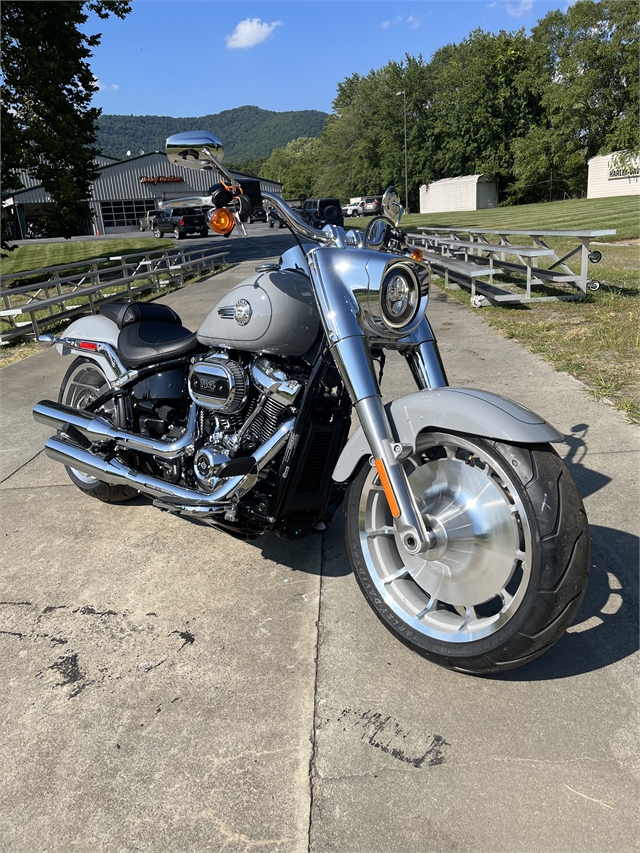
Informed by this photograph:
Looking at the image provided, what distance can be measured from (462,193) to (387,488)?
203ft

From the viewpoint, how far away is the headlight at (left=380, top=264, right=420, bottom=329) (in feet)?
7.80

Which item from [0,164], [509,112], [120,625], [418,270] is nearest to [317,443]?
[418,270]

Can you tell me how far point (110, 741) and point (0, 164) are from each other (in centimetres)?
1553

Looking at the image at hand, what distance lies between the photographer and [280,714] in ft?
7.34

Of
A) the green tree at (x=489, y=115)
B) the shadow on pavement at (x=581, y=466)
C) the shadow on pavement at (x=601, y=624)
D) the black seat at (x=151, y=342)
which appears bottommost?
the shadow on pavement at (x=601, y=624)

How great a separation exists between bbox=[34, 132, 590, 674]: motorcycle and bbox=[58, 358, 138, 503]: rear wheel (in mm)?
750

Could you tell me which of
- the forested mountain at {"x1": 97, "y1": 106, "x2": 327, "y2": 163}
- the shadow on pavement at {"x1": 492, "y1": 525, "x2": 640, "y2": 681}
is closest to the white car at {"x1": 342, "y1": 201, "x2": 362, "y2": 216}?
the shadow on pavement at {"x1": 492, "y1": 525, "x2": 640, "y2": 681}

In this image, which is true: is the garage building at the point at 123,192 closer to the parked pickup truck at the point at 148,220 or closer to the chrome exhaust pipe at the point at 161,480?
the parked pickup truck at the point at 148,220

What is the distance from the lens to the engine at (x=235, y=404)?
2.71 m

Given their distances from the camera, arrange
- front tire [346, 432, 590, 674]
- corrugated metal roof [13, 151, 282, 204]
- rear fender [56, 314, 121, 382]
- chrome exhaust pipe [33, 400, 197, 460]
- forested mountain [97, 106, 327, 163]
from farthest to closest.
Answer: forested mountain [97, 106, 327, 163] → corrugated metal roof [13, 151, 282, 204] → rear fender [56, 314, 121, 382] → chrome exhaust pipe [33, 400, 197, 460] → front tire [346, 432, 590, 674]

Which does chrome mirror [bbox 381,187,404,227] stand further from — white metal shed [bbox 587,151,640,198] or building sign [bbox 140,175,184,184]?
building sign [bbox 140,175,184,184]

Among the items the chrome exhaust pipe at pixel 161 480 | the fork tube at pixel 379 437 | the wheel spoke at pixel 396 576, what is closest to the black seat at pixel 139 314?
the chrome exhaust pipe at pixel 161 480

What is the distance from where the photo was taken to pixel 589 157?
52.0 meters

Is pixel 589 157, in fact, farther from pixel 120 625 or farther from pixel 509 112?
pixel 120 625
